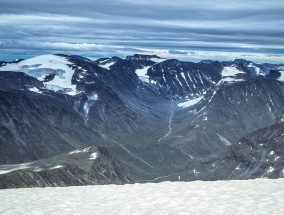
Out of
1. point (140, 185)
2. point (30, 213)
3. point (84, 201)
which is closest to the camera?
point (30, 213)

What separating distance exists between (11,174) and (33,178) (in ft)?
38.0

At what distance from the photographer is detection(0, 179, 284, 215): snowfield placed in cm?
2695

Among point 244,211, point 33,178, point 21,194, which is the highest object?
point 244,211

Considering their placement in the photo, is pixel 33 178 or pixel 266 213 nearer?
pixel 266 213

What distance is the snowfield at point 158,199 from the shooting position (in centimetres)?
2695

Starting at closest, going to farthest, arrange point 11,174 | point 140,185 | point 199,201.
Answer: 1. point 199,201
2. point 140,185
3. point 11,174

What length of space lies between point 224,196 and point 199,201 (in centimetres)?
206

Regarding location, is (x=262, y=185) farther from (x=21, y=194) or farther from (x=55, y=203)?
(x=21, y=194)

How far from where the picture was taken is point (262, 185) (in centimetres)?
3422

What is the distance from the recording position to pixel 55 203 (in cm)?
3061

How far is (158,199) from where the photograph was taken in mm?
30703

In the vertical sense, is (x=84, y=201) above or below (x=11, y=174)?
above

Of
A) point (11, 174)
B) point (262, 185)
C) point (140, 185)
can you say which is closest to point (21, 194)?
point (140, 185)

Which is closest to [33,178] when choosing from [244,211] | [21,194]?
[21,194]
